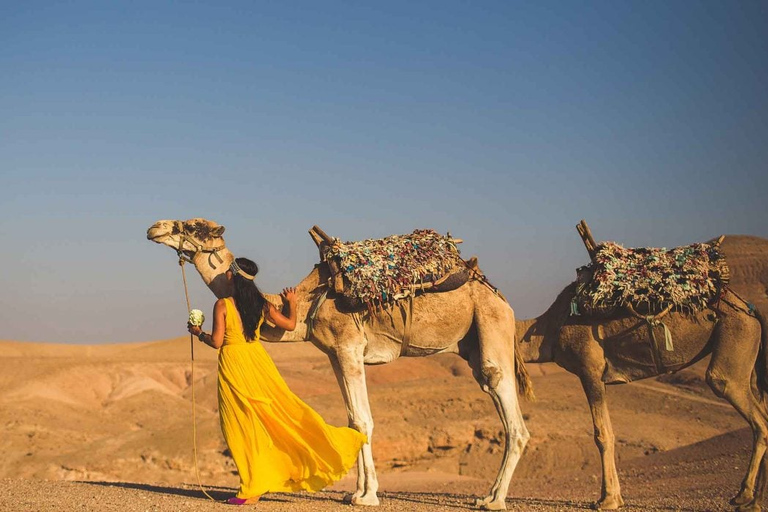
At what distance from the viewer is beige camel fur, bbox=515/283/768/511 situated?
31.3 ft

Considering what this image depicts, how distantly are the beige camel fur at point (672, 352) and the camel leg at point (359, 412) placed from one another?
2.21 m

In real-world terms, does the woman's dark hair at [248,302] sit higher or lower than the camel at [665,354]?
higher

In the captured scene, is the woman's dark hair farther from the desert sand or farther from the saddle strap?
the desert sand

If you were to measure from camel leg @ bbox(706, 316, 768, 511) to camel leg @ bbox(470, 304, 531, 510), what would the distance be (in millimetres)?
2267

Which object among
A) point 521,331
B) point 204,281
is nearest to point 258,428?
point 204,281

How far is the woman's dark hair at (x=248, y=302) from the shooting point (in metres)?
9.38

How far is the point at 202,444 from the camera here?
19.1 m

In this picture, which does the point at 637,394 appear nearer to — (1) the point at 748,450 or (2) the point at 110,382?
(1) the point at 748,450

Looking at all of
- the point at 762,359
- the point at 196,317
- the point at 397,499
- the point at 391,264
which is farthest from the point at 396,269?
the point at 762,359

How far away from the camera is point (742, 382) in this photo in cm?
958

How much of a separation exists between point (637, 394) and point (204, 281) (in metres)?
17.9

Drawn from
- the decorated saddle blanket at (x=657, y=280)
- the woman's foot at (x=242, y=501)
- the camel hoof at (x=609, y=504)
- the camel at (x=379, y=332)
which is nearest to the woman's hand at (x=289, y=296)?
the camel at (x=379, y=332)

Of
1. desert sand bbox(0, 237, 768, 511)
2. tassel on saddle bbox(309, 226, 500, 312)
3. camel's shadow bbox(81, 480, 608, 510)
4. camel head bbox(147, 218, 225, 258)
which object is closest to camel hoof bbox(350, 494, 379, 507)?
desert sand bbox(0, 237, 768, 511)

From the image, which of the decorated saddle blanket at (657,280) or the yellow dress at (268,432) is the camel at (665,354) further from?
the yellow dress at (268,432)
